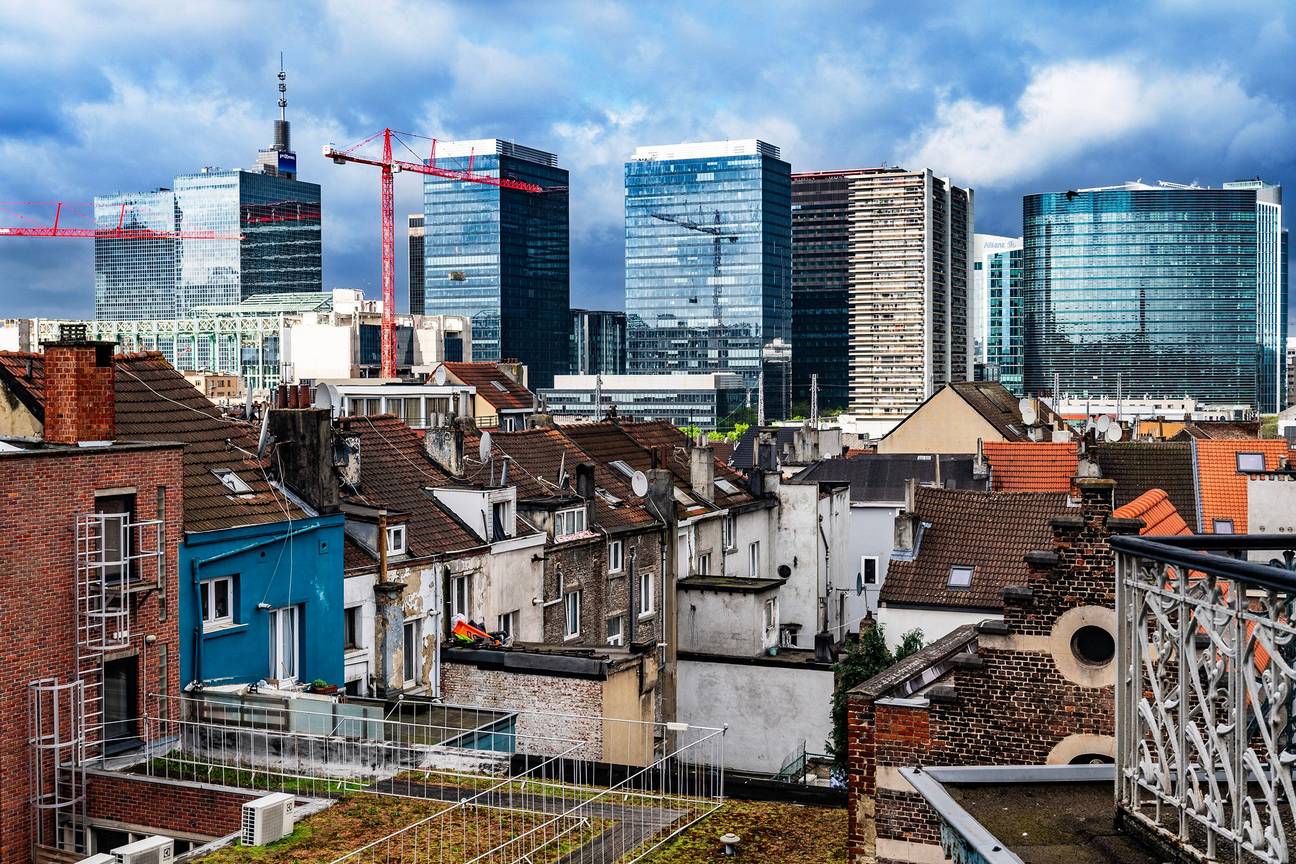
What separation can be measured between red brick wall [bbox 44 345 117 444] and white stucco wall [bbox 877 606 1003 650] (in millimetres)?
20998

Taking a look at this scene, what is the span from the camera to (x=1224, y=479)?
48.7 metres

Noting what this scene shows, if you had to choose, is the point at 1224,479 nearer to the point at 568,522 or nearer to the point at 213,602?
the point at 568,522

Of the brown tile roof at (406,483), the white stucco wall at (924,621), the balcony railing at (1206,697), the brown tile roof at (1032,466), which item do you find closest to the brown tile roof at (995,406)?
the brown tile roof at (1032,466)

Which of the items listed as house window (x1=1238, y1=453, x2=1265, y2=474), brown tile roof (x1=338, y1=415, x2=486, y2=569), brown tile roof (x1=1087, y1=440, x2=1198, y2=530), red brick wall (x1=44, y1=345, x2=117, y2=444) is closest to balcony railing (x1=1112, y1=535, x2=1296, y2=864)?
red brick wall (x1=44, y1=345, x2=117, y2=444)

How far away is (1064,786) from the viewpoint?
31.7 feet

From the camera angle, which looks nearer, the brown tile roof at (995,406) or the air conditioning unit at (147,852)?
the air conditioning unit at (147,852)

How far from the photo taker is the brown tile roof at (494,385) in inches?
3723

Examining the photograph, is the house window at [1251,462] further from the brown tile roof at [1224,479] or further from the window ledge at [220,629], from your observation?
the window ledge at [220,629]

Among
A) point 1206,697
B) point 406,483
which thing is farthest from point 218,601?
point 1206,697

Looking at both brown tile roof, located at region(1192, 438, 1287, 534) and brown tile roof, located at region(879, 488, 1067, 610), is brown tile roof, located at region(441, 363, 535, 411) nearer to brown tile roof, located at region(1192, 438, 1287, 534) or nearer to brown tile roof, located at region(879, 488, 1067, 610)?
brown tile roof, located at region(1192, 438, 1287, 534)

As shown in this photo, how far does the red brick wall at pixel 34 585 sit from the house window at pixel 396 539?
8.52 meters

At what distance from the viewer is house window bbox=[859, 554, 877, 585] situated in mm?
59531

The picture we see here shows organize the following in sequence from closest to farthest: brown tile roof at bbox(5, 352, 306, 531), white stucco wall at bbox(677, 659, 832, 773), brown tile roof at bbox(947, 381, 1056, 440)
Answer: brown tile roof at bbox(5, 352, 306, 531), white stucco wall at bbox(677, 659, 832, 773), brown tile roof at bbox(947, 381, 1056, 440)

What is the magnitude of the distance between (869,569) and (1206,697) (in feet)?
175
